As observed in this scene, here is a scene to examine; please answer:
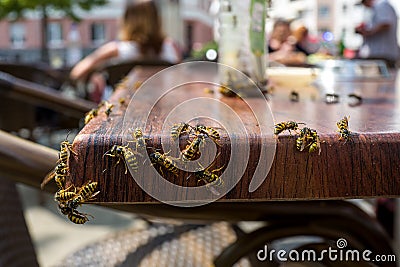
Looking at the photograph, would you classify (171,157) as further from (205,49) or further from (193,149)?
(205,49)

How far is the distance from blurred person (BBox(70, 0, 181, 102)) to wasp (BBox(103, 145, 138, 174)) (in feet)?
7.34

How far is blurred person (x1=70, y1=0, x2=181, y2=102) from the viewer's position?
Answer: 8.87 ft

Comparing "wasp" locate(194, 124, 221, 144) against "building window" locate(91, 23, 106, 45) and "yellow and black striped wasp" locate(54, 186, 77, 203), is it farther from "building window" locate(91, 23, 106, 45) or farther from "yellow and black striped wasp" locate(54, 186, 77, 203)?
"building window" locate(91, 23, 106, 45)

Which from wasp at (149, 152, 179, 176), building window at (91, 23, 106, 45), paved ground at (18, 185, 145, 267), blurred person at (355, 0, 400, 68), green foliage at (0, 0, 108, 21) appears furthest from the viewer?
building window at (91, 23, 106, 45)

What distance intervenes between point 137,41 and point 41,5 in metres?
10.5

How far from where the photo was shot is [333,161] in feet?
1.40

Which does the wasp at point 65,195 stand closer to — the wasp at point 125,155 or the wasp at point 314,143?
the wasp at point 125,155

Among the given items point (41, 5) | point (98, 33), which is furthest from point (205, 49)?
point (98, 33)

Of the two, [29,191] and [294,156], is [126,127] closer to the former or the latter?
[294,156]

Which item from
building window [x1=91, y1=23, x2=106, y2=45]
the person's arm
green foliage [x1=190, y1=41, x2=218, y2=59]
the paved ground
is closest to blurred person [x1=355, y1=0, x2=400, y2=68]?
green foliage [x1=190, y1=41, x2=218, y2=59]

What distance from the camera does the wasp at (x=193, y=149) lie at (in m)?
0.42

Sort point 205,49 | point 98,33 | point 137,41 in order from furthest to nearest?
1. point 98,33
2. point 205,49
3. point 137,41

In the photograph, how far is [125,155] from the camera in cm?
41

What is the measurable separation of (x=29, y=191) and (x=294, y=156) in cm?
253
